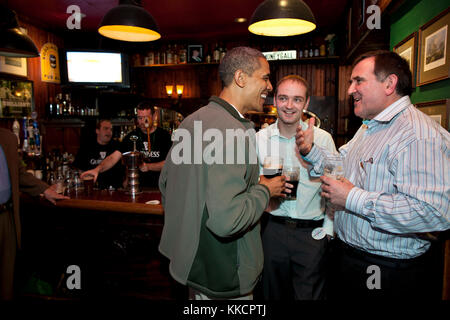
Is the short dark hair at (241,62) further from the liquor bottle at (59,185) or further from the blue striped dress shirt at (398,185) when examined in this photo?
the liquor bottle at (59,185)

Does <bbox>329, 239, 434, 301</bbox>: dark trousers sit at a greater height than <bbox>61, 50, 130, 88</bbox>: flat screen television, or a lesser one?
lesser

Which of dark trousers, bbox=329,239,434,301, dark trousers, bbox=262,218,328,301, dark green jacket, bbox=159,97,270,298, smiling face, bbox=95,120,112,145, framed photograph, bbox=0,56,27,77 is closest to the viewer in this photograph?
dark green jacket, bbox=159,97,270,298

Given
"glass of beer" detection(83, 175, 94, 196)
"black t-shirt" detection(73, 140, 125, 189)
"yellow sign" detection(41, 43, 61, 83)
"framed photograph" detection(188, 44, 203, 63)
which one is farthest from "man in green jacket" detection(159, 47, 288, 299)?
"yellow sign" detection(41, 43, 61, 83)

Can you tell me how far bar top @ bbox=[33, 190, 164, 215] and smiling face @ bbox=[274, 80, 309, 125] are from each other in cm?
119

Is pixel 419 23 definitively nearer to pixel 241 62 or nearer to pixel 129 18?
pixel 241 62

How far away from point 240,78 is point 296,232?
1159 mm

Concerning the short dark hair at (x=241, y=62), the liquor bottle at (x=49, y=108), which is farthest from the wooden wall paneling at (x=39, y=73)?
the short dark hair at (x=241, y=62)

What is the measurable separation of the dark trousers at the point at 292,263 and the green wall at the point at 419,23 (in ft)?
4.45

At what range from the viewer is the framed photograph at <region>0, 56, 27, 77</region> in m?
4.99

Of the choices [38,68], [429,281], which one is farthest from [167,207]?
[38,68]

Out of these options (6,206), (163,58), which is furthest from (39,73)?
(6,206)

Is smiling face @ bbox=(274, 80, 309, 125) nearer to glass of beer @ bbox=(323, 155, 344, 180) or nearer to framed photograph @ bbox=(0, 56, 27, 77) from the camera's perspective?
glass of beer @ bbox=(323, 155, 344, 180)

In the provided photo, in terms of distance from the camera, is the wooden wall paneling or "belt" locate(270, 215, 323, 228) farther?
the wooden wall paneling

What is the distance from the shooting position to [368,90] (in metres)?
1.69
